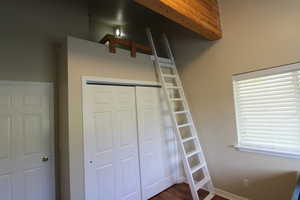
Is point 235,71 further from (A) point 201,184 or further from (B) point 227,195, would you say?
(B) point 227,195

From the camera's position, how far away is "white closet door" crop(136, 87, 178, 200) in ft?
8.99

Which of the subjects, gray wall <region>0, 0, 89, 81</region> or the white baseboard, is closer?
gray wall <region>0, 0, 89, 81</region>

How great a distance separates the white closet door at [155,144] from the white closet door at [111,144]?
0.14m

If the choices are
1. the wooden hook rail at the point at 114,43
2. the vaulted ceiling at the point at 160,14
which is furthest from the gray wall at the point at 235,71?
the wooden hook rail at the point at 114,43

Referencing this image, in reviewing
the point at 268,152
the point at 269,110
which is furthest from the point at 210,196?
the point at 269,110

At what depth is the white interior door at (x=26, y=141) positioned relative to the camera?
209 cm

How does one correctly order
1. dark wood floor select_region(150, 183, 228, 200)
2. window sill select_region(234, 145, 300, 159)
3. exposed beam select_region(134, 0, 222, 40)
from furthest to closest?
dark wood floor select_region(150, 183, 228, 200) → window sill select_region(234, 145, 300, 159) → exposed beam select_region(134, 0, 222, 40)

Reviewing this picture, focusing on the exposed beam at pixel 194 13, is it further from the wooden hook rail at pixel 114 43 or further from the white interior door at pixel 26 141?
the white interior door at pixel 26 141

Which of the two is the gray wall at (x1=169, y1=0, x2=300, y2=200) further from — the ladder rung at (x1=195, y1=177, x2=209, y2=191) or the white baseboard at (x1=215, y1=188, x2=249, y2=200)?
the ladder rung at (x1=195, y1=177, x2=209, y2=191)

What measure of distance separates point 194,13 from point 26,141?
2814 millimetres

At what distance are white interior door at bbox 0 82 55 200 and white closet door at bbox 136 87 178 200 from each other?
1366 millimetres

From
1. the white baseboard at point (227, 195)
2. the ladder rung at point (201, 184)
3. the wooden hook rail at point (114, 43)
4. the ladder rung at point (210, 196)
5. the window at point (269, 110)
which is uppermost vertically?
the wooden hook rail at point (114, 43)

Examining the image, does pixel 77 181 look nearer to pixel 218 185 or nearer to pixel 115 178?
pixel 115 178

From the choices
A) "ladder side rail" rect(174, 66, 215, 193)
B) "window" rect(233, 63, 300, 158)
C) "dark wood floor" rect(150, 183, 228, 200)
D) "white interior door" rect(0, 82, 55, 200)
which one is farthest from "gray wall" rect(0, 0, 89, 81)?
"window" rect(233, 63, 300, 158)
